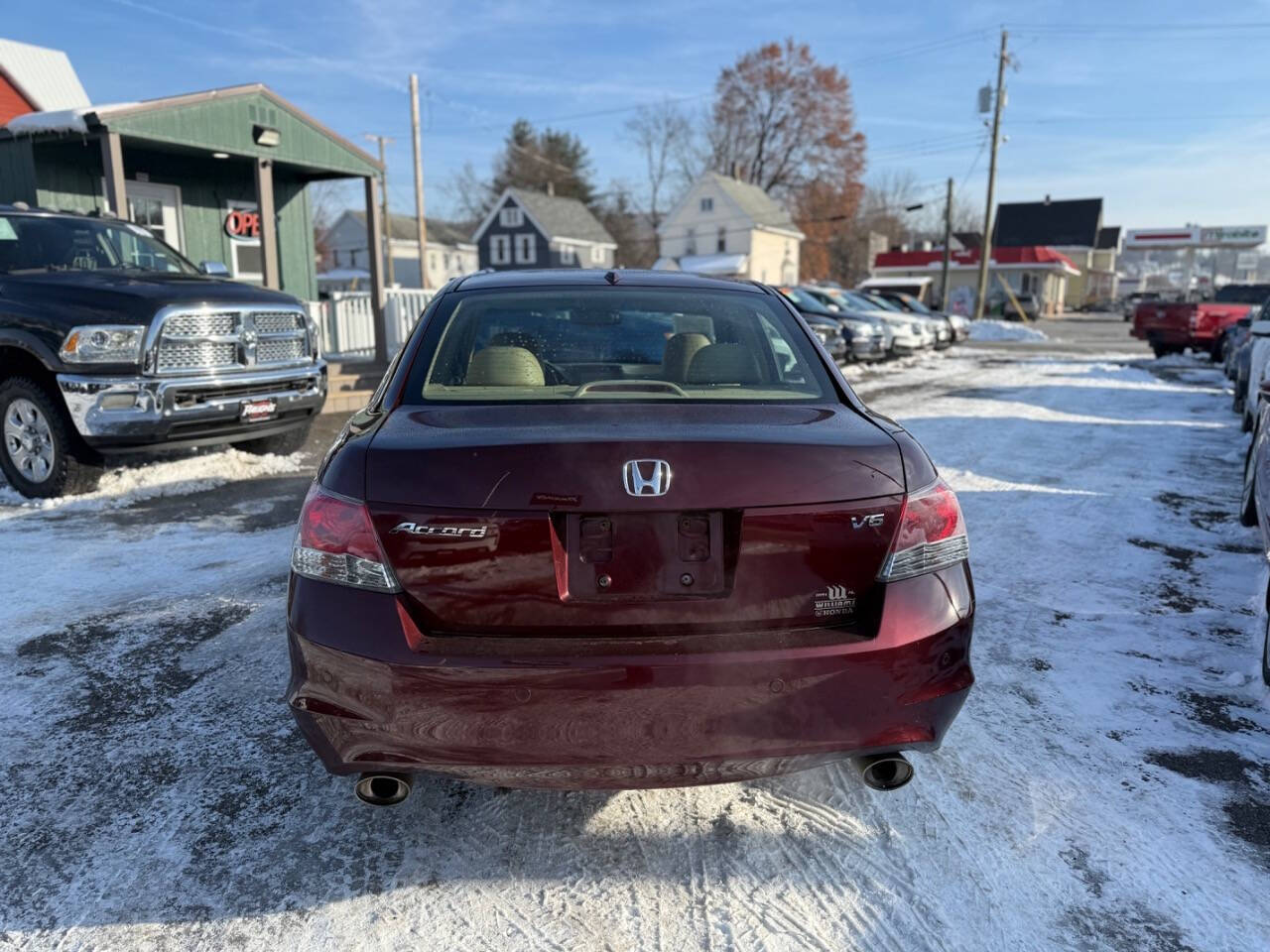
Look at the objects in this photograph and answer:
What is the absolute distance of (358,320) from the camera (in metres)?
15.6

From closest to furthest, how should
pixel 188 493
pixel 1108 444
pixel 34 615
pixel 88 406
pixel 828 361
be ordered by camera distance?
1. pixel 828 361
2. pixel 34 615
3. pixel 88 406
4. pixel 188 493
5. pixel 1108 444

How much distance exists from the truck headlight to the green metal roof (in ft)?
17.7

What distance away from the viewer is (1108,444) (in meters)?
9.22

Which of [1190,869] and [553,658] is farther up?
[553,658]

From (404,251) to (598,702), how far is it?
65213 millimetres

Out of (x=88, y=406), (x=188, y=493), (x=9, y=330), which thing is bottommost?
(x=188, y=493)

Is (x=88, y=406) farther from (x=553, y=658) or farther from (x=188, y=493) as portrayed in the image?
(x=553, y=658)

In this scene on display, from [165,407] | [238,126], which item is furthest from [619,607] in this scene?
[238,126]

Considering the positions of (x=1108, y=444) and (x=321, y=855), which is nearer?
(x=321, y=855)

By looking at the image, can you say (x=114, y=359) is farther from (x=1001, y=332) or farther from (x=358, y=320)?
(x=1001, y=332)

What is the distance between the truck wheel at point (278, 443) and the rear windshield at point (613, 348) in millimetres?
5283

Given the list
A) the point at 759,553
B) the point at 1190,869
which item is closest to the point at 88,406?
the point at 759,553

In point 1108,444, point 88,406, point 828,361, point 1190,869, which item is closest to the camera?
point 1190,869

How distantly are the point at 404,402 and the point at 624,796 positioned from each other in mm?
1415
